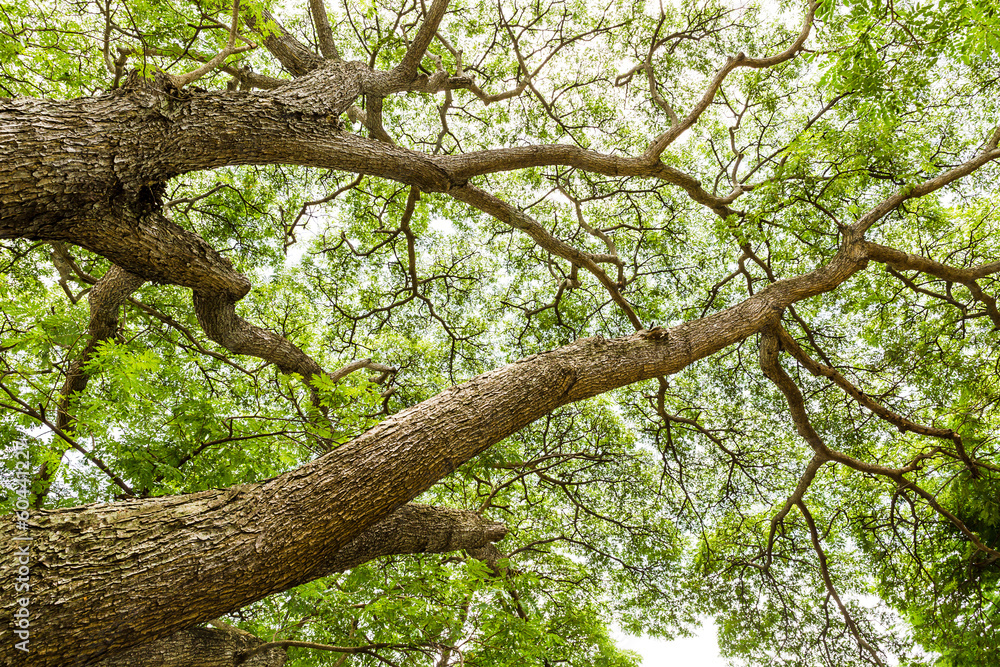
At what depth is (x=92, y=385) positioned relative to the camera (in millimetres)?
3895

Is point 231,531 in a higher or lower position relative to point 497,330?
lower

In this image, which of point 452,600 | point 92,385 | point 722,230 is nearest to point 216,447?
point 92,385

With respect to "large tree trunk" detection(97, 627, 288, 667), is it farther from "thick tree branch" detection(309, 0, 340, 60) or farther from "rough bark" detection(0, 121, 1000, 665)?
"thick tree branch" detection(309, 0, 340, 60)

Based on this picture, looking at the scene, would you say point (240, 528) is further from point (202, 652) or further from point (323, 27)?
point (323, 27)

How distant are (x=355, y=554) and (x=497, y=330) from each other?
430 cm

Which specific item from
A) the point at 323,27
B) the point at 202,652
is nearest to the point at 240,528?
the point at 202,652

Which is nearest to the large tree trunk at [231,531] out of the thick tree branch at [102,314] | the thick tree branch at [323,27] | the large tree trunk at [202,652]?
the large tree trunk at [202,652]

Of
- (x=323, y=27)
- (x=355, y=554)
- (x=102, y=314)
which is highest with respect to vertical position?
(x=323, y=27)

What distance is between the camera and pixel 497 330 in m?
7.11

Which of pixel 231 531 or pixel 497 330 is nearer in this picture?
pixel 231 531

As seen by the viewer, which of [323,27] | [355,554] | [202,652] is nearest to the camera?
[202,652]

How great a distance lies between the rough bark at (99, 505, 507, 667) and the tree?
0.03 m

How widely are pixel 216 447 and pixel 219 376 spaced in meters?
2.30

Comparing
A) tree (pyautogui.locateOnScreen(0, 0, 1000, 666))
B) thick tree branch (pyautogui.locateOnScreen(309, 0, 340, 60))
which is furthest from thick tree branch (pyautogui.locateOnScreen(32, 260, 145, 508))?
thick tree branch (pyautogui.locateOnScreen(309, 0, 340, 60))
